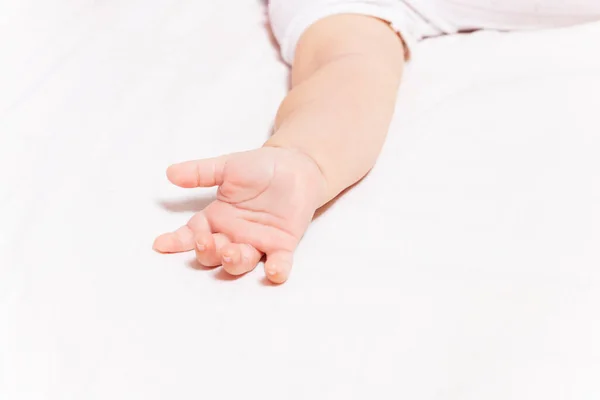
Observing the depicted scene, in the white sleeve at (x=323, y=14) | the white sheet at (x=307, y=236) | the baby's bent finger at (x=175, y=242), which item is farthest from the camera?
the white sleeve at (x=323, y=14)

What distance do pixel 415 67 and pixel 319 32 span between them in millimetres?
131

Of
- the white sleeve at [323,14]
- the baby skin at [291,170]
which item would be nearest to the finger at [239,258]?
the baby skin at [291,170]

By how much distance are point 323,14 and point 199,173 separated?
0.32 m

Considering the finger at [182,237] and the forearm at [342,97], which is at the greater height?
the forearm at [342,97]

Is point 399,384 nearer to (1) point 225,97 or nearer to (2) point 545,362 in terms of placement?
(2) point 545,362

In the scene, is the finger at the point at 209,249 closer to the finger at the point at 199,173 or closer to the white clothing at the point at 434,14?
the finger at the point at 199,173

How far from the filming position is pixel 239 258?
564 millimetres

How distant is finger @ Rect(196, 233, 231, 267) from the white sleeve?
1.16 feet

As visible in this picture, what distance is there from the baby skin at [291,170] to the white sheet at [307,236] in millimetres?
22

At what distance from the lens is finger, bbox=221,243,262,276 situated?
22.0 inches

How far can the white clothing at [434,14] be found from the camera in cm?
85

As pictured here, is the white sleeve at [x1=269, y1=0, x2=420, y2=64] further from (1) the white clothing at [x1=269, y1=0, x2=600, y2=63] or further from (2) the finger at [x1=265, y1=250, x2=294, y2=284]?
(2) the finger at [x1=265, y1=250, x2=294, y2=284]

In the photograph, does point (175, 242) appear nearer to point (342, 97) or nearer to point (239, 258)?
point (239, 258)

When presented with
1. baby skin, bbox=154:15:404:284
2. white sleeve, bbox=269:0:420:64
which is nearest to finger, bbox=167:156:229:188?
baby skin, bbox=154:15:404:284
